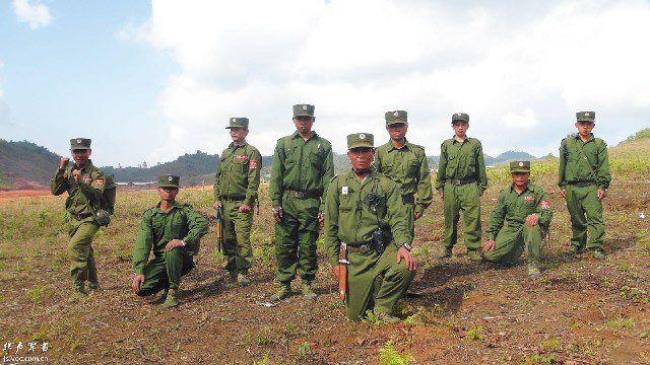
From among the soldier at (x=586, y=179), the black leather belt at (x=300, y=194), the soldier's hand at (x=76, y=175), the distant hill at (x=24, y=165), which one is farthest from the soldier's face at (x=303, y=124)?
the distant hill at (x=24, y=165)

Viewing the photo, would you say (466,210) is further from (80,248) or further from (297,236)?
(80,248)

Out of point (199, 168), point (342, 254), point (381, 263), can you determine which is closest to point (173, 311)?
point (342, 254)

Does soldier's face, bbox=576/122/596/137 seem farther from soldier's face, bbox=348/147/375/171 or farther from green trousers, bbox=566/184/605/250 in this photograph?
soldier's face, bbox=348/147/375/171

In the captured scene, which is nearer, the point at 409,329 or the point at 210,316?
the point at 409,329

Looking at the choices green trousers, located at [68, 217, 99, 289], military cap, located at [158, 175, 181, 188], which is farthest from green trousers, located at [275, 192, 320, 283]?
green trousers, located at [68, 217, 99, 289]

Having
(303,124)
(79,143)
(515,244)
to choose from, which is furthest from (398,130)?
(79,143)

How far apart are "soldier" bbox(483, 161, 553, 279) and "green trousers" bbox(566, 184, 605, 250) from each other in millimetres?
1217

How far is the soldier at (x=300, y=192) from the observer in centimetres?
763

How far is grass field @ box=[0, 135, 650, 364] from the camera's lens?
5078 millimetres

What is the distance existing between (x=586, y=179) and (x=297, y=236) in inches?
214

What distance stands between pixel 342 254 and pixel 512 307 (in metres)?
2.34

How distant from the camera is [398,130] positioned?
8180 mm

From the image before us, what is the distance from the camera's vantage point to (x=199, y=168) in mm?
78438

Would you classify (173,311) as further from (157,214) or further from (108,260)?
(108,260)
